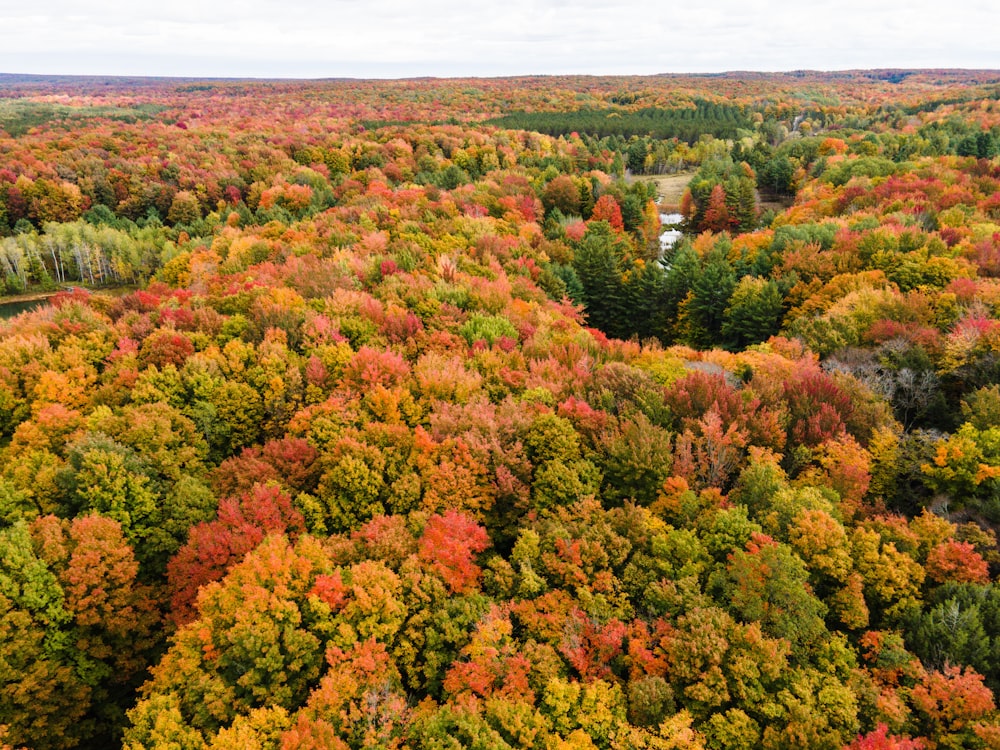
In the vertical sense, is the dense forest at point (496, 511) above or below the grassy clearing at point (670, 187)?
below

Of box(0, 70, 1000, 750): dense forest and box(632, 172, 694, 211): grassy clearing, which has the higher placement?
box(632, 172, 694, 211): grassy clearing

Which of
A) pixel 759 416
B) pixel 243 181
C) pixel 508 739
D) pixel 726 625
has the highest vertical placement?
pixel 243 181

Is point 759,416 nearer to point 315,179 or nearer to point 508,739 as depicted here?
point 508,739

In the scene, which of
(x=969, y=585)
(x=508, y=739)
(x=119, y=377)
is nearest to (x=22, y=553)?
(x=119, y=377)

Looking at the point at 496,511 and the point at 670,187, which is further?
the point at 670,187

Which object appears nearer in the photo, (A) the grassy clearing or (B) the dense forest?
(B) the dense forest

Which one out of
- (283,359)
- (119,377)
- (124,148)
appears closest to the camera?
(119,377)

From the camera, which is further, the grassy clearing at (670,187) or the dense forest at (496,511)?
the grassy clearing at (670,187)

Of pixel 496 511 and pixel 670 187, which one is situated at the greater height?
pixel 670 187
